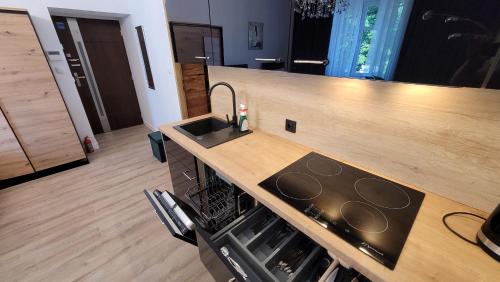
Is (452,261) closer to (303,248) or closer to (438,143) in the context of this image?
(438,143)

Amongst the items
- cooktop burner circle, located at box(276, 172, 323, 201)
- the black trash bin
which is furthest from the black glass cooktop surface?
the black trash bin

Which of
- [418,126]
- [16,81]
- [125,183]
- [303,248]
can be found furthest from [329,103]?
[16,81]

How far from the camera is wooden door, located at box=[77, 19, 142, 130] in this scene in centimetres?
347

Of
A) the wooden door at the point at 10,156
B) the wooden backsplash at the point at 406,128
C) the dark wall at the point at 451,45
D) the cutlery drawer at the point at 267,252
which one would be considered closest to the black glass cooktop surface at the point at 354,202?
the wooden backsplash at the point at 406,128

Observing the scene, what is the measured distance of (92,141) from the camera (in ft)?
10.6

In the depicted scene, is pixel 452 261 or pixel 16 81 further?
pixel 16 81

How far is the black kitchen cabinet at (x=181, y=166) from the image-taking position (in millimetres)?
1489

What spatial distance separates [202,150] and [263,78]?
0.65 m

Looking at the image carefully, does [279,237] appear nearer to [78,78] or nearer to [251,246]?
[251,246]

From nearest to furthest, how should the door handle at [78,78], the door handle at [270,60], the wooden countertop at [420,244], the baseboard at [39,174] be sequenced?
the wooden countertop at [420,244], the door handle at [270,60], the baseboard at [39,174], the door handle at [78,78]

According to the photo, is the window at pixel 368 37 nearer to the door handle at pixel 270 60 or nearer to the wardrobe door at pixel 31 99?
the door handle at pixel 270 60

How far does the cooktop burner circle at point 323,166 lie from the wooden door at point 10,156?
10.8ft

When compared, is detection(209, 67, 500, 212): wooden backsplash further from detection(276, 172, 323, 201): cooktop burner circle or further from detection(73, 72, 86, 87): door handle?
detection(73, 72, 86, 87): door handle

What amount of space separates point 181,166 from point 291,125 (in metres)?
0.95
